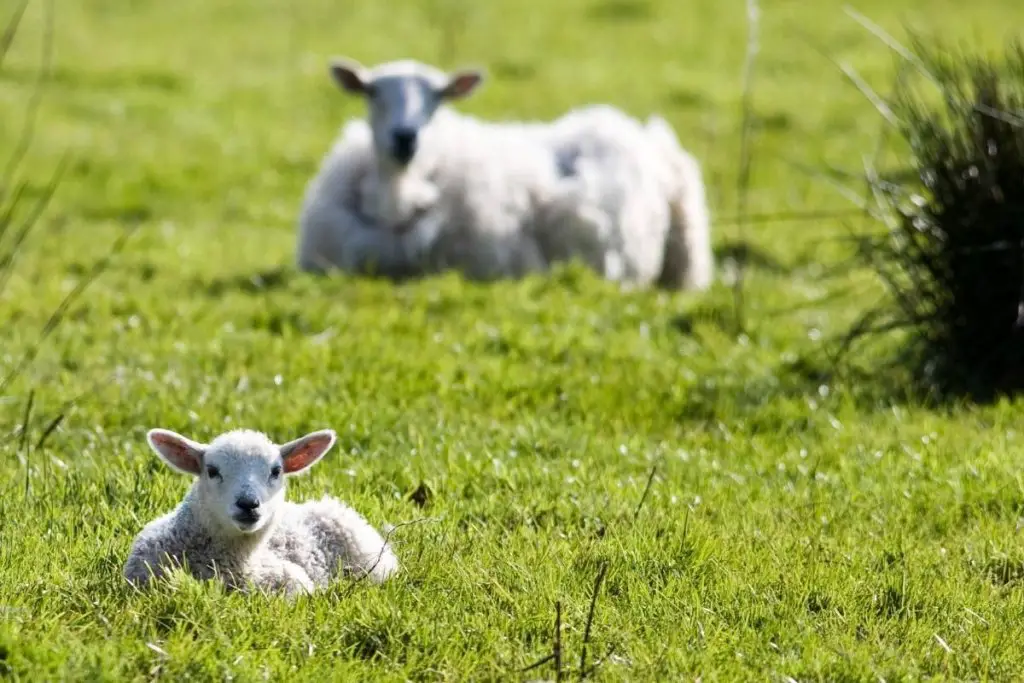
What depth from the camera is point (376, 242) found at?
1102 cm

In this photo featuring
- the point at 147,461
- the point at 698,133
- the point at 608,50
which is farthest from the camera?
the point at 608,50

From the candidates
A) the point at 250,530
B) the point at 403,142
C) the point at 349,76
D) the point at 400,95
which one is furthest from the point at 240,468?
the point at 349,76

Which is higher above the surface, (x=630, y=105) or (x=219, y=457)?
(x=219, y=457)

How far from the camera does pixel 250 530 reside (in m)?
4.65

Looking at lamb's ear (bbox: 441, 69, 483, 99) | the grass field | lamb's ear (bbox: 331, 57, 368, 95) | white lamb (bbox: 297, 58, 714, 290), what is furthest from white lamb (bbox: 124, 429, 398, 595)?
lamb's ear (bbox: 441, 69, 483, 99)

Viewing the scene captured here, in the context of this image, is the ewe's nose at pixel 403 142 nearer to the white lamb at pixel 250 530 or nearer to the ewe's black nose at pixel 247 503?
the white lamb at pixel 250 530

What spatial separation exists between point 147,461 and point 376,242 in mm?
4993

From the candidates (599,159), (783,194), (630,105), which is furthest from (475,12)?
(599,159)

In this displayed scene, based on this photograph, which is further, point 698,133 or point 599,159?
point 698,133

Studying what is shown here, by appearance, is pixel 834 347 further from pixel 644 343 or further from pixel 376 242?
pixel 376 242

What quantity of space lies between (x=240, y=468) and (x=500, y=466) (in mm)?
1700

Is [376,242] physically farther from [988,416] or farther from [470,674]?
[470,674]

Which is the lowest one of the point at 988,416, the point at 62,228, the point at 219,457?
the point at 62,228

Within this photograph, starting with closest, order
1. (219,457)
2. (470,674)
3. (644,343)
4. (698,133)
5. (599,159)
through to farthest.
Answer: (470,674)
(219,457)
(644,343)
(599,159)
(698,133)
